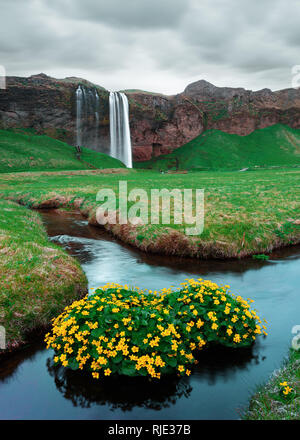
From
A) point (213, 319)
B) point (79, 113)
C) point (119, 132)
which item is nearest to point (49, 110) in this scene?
point (79, 113)

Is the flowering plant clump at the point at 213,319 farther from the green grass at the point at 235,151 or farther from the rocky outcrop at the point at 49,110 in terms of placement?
the rocky outcrop at the point at 49,110

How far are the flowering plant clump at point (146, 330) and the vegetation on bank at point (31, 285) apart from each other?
1.54m

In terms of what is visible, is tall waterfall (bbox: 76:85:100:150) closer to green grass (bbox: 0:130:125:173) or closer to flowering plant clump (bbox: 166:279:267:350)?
green grass (bbox: 0:130:125:173)

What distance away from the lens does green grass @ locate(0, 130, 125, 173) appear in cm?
8781

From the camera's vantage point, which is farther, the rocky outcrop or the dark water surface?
the rocky outcrop

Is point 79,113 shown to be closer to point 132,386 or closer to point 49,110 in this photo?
point 49,110

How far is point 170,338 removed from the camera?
24.1 feet

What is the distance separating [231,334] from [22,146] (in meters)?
104

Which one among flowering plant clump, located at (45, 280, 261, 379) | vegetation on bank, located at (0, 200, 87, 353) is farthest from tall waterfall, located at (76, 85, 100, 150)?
flowering plant clump, located at (45, 280, 261, 379)

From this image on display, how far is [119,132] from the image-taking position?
123875 millimetres

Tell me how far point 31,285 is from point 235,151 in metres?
137

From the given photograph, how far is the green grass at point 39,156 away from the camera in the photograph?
87812mm

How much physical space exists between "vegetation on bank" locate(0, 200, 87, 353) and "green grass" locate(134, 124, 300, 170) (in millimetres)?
106080
